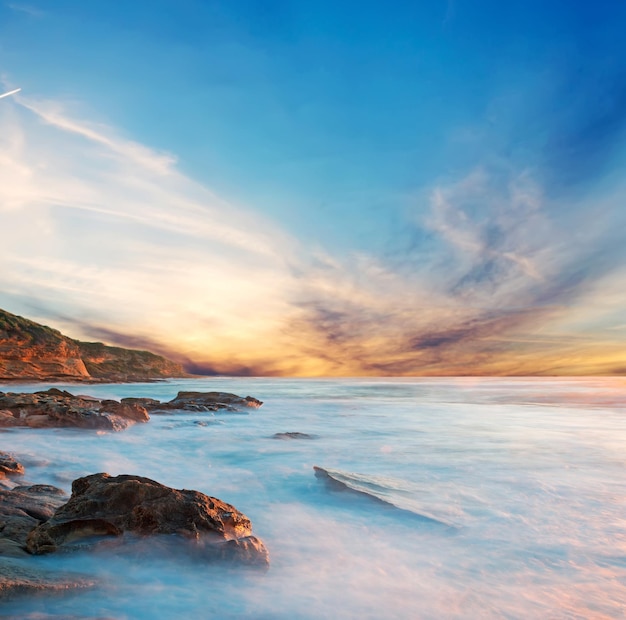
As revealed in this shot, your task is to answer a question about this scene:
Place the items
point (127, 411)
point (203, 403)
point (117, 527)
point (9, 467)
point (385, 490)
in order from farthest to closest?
point (203, 403) → point (127, 411) → point (9, 467) → point (385, 490) → point (117, 527)

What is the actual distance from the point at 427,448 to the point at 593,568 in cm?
765

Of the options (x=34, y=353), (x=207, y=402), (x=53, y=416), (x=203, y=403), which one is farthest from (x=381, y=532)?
(x=34, y=353)

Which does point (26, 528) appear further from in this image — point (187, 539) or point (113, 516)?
point (187, 539)

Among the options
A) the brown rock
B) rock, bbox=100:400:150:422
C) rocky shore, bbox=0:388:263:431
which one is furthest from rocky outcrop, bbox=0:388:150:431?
the brown rock

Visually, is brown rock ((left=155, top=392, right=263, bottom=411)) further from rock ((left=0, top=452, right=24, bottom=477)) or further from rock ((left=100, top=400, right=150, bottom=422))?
rock ((left=0, top=452, right=24, bottom=477))

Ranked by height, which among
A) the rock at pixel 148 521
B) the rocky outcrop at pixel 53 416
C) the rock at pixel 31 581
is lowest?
the rock at pixel 31 581

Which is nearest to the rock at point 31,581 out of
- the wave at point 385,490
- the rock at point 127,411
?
the wave at point 385,490

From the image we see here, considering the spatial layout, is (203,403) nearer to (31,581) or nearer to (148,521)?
(148,521)

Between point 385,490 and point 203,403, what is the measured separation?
19.9m

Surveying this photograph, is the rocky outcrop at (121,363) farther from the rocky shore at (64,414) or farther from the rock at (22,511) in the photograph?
the rock at (22,511)

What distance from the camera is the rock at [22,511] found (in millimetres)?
4016

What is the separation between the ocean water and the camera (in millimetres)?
3656

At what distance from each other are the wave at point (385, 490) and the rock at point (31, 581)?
12.8ft

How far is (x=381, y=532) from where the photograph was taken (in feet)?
17.7
